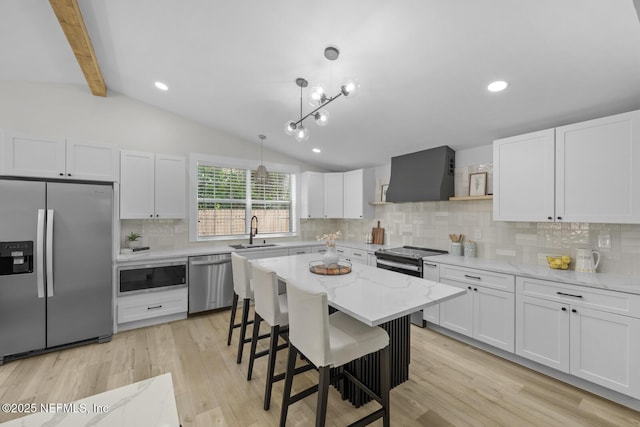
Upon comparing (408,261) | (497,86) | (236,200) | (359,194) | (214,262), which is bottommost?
(214,262)

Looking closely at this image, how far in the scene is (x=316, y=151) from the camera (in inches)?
185

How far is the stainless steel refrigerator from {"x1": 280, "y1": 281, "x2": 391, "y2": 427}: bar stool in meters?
2.59

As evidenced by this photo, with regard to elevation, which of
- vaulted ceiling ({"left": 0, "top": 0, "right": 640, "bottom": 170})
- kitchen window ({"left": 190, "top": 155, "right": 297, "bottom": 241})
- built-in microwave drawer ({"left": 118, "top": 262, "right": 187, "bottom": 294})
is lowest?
built-in microwave drawer ({"left": 118, "top": 262, "right": 187, "bottom": 294})

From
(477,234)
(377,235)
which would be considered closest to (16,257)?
(377,235)

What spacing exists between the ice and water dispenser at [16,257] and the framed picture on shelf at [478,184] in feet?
16.3

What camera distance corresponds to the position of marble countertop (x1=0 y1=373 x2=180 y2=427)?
0.87 meters

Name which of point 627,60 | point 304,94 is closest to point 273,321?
point 304,94

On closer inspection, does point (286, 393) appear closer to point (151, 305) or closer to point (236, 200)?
point (151, 305)

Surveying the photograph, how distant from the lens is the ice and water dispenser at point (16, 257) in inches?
101

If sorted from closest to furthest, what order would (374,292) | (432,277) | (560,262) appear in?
(374,292)
(560,262)
(432,277)

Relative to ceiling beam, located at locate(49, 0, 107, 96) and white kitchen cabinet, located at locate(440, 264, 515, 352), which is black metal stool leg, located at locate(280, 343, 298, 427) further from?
ceiling beam, located at locate(49, 0, 107, 96)

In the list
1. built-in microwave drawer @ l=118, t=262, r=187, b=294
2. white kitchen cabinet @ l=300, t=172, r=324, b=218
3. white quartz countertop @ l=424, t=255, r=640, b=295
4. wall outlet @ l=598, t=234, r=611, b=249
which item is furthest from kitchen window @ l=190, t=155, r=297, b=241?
wall outlet @ l=598, t=234, r=611, b=249

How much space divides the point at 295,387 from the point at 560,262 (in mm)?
2775

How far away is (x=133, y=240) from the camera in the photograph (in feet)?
12.1
